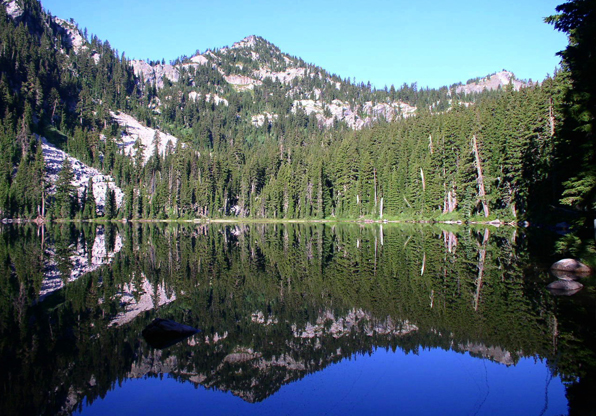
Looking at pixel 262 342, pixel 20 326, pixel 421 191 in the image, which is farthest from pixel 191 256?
pixel 421 191

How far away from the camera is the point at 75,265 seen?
26.1 meters

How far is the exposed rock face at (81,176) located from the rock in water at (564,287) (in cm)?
11984

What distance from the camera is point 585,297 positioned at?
50.8ft

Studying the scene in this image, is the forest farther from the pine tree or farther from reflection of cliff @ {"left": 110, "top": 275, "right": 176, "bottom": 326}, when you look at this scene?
reflection of cliff @ {"left": 110, "top": 275, "right": 176, "bottom": 326}

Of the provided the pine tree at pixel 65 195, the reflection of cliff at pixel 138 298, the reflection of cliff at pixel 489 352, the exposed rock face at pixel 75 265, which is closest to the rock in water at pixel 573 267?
the reflection of cliff at pixel 489 352

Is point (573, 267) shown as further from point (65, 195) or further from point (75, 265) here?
point (65, 195)

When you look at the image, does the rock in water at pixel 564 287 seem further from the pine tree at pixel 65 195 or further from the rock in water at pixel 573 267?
the pine tree at pixel 65 195

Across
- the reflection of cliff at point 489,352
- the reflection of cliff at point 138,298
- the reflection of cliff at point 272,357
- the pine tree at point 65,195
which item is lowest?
the reflection of cliff at point 272,357

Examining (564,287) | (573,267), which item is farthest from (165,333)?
(573,267)

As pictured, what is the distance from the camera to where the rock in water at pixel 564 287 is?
1650 cm

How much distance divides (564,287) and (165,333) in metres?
15.8

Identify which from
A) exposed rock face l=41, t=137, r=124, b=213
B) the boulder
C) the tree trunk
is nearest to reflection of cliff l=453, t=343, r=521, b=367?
the boulder

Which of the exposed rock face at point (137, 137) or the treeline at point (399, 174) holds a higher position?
the exposed rock face at point (137, 137)

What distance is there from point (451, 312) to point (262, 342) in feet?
22.2
